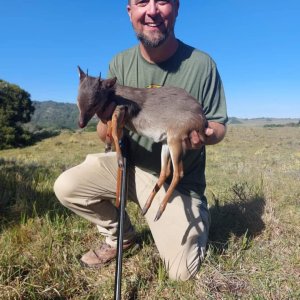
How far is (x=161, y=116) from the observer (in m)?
3.64

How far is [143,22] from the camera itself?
13.1ft

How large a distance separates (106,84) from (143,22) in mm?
1044

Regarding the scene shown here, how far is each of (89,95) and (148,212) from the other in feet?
4.79

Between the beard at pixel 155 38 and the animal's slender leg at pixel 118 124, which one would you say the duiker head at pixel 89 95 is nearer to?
the animal's slender leg at pixel 118 124

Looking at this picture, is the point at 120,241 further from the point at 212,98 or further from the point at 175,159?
the point at 212,98

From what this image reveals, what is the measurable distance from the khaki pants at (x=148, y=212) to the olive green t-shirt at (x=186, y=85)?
173 millimetres

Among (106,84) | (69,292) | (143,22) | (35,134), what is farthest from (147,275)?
(35,134)

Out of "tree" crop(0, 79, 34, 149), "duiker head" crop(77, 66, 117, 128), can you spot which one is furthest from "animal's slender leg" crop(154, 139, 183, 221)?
"tree" crop(0, 79, 34, 149)

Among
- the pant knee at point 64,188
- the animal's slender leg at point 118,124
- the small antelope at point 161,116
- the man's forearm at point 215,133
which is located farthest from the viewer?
the pant knee at point 64,188

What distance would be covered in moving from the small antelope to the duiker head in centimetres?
1

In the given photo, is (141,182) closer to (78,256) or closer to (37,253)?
(78,256)

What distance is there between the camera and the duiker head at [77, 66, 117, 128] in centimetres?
321

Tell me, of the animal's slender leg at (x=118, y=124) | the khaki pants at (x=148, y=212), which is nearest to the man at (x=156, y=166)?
the khaki pants at (x=148, y=212)

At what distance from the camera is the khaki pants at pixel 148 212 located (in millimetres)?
3811
